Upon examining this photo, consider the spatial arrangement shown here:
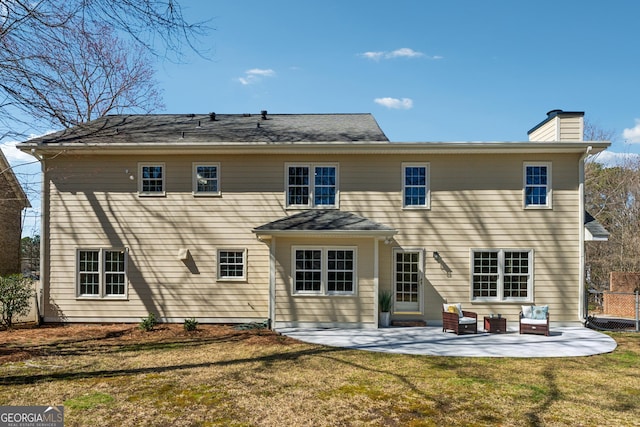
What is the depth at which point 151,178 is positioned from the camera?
11.6 m

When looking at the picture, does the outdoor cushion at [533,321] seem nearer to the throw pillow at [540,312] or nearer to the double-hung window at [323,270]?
the throw pillow at [540,312]

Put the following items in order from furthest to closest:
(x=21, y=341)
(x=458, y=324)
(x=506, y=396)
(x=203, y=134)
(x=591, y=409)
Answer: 1. (x=203, y=134)
2. (x=458, y=324)
3. (x=21, y=341)
4. (x=506, y=396)
5. (x=591, y=409)

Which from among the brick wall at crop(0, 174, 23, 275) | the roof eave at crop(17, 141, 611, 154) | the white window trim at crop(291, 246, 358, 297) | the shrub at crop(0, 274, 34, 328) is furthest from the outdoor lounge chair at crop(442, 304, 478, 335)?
the brick wall at crop(0, 174, 23, 275)

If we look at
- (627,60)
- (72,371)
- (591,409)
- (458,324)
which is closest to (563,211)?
(458,324)

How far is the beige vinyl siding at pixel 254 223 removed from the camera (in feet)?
36.6

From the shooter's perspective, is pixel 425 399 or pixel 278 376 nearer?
pixel 425 399

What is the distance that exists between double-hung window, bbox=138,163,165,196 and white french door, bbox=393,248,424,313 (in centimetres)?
778

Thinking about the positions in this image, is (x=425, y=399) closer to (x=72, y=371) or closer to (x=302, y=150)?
(x=72, y=371)

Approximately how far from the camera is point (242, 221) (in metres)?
11.4

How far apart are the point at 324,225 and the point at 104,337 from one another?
6.63 metres

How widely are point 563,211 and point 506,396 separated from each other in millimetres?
7718

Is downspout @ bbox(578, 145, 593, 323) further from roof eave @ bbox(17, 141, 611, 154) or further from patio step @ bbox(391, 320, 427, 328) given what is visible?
patio step @ bbox(391, 320, 427, 328)

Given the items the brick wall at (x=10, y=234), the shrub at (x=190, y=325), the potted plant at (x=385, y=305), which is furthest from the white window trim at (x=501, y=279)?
the brick wall at (x=10, y=234)

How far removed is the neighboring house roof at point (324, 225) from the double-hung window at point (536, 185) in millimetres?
4488
